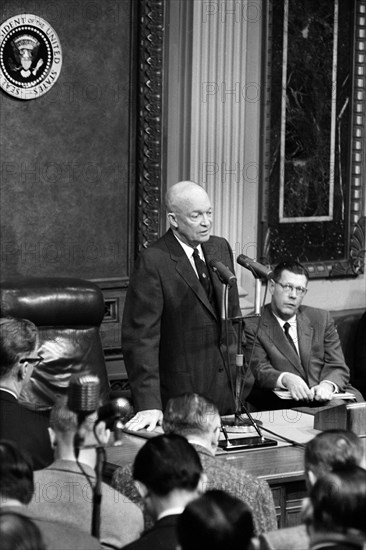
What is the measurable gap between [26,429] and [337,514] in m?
1.35

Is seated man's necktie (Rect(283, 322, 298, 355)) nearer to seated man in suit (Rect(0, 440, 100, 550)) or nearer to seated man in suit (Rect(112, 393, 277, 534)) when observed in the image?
seated man in suit (Rect(112, 393, 277, 534))

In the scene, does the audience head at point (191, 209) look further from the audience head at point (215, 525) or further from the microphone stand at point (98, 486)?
the audience head at point (215, 525)

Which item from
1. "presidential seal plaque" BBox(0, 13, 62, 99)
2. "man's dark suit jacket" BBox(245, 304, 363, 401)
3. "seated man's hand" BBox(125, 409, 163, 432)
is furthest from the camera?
"presidential seal plaque" BBox(0, 13, 62, 99)

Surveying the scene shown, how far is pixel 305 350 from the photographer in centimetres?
504

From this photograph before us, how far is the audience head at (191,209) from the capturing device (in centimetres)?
412

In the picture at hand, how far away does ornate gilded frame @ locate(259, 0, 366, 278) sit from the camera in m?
5.96

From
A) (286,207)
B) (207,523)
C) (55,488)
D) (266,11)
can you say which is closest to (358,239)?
(286,207)

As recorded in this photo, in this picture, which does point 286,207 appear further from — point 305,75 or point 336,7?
point 336,7

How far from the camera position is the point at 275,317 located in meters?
5.04

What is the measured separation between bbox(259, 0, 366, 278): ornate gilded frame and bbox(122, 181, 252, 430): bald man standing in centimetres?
173

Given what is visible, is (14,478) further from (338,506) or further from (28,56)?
→ (28,56)

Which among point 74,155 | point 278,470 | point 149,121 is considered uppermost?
point 149,121

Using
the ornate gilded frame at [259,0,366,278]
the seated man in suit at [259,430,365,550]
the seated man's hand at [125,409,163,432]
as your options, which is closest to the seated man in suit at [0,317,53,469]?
the seated man's hand at [125,409,163,432]

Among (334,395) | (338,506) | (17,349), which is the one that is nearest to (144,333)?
(17,349)
